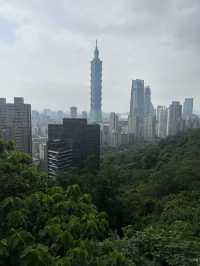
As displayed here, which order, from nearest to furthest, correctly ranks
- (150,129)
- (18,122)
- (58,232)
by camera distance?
1. (58,232)
2. (18,122)
3. (150,129)

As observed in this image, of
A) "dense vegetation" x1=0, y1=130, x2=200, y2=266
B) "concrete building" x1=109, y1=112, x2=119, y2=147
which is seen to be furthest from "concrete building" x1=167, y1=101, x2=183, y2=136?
"dense vegetation" x1=0, y1=130, x2=200, y2=266

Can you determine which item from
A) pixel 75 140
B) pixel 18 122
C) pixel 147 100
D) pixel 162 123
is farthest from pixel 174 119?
pixel 18 122

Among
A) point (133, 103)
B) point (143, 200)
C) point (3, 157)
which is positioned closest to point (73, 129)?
point (143, 200)

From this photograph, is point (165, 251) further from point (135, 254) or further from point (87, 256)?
point (87, 256)

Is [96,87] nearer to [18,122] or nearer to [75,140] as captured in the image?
[18,122]

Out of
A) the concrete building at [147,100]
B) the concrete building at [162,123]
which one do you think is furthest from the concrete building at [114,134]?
the concrete building at [147,100]

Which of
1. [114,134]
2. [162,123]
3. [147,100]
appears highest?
[147,100]

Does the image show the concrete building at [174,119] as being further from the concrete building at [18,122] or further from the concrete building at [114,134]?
the concrete building at [18,122]

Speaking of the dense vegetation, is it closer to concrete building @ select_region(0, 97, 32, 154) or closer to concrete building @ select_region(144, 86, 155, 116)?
concrete building @ select_region(0, 97, 32, 154)
